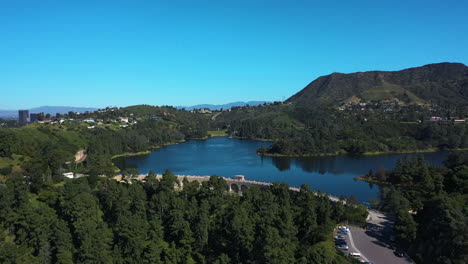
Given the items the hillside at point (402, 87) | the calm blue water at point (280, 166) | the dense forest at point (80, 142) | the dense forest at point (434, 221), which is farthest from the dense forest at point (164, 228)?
the hillside at point (402, 87)

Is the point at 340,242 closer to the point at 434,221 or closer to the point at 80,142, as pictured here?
the point at 434,221

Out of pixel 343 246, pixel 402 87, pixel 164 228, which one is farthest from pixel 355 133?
pixel 402 87

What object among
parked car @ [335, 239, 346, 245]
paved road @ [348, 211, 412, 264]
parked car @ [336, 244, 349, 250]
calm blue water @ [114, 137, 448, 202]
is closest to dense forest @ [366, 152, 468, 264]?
paved road @ [348, 211, 412, 264]

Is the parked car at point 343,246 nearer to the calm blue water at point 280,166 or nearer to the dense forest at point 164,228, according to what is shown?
the dense forest at point 164,228

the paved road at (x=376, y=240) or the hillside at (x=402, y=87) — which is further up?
the hillside at (x=402, y=87)

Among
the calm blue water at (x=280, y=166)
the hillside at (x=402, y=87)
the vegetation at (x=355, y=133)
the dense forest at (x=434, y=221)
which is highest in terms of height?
the hillside at (x=402, y=87)

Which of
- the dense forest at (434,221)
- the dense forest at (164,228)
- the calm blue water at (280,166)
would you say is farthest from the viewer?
the calm blue water at (280,166)

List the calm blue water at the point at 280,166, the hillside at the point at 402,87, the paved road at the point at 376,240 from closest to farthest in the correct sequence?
the paved road at the point at 376,240 → the calm blue water at the point at 280,166 → the hillside at the point at 402,87

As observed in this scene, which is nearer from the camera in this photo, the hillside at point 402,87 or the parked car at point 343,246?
the parked car at point 343,246
